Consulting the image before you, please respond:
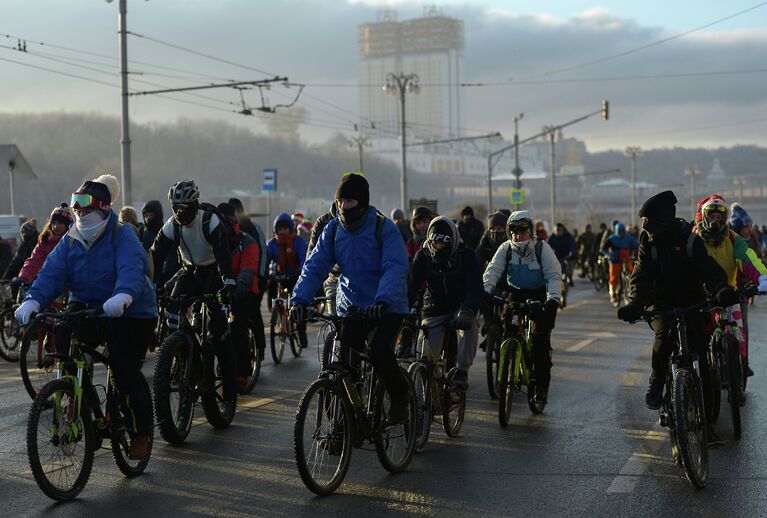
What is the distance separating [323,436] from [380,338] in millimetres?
659

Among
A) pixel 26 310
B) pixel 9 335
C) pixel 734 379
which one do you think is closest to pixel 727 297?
pixel 734 379

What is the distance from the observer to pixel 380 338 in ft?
20.6

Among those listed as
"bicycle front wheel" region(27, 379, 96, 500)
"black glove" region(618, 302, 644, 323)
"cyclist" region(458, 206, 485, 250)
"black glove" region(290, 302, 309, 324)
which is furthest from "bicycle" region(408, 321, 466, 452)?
"cyclist" region(458, 206, 485, 250)

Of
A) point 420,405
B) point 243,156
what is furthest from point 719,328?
point 243,156

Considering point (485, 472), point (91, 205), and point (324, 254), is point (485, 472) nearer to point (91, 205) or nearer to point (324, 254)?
point (324, 254)

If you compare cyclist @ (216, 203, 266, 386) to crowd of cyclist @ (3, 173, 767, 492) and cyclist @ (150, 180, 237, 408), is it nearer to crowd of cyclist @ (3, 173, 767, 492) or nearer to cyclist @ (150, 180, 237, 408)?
crowd of cyclist @ (3, 173, 767, 492)

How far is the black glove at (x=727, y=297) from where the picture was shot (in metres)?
6.67

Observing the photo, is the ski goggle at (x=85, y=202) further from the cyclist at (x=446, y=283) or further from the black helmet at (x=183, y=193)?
the cyclist at (x=446, y=283)

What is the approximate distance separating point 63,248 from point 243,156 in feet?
386

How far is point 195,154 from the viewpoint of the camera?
A: 4614 inches

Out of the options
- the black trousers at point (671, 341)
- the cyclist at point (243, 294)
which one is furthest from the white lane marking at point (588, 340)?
the black trousers at point (671, 341)

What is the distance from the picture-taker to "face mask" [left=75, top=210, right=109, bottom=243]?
6273 mm

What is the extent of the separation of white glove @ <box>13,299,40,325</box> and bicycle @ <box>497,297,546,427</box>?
11.6 ft

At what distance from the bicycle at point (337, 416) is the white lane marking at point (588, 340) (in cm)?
762
